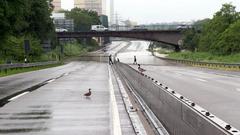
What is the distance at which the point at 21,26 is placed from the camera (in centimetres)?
4975

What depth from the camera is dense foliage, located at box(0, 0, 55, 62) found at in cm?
3219

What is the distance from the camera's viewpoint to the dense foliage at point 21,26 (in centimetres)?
3219

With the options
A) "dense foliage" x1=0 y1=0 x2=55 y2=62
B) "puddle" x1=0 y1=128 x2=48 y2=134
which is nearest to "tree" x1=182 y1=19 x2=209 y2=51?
"dense foliage" x1=0 y1=0 x2=55 y2=62

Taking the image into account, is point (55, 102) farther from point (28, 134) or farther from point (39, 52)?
point (39, 52)

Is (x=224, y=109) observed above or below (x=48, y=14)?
below

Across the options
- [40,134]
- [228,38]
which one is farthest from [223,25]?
[40,134]

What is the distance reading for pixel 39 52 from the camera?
84812mm

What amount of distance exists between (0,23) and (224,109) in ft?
69.7

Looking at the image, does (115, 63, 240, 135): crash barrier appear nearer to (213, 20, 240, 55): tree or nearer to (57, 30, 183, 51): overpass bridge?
(213, 20, 240, 55): tree

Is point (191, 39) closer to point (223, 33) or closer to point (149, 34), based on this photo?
point (149, 34)

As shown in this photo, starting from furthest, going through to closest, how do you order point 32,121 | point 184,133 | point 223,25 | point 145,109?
point 223,25 < point 145,109 < point 32,121 < point 184,133

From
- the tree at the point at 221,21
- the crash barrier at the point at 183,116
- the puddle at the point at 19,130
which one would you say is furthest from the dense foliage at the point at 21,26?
the tree at the point at 221,21

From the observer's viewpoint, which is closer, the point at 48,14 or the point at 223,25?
the point at 223,25

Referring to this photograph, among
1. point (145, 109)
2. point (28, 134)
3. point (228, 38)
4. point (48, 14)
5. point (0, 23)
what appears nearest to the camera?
point (28, 134)
